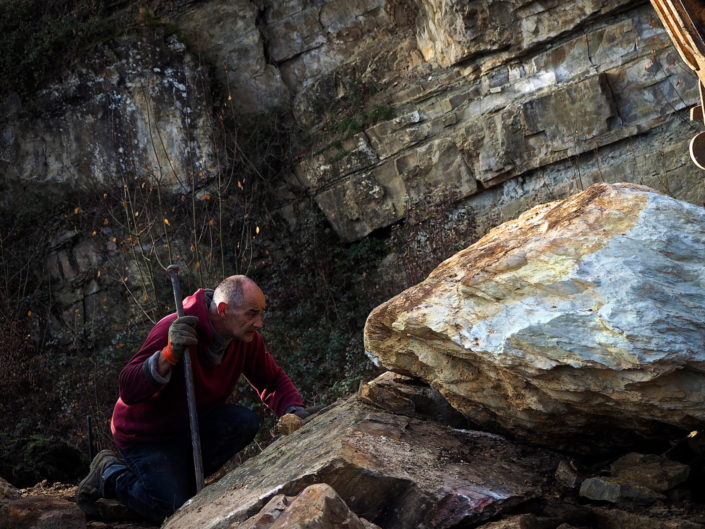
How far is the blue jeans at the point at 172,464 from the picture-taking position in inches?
A: 159

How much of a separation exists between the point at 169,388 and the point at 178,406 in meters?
0.13

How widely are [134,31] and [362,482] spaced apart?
8.76 metres

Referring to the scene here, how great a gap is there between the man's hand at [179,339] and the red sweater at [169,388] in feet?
0.51

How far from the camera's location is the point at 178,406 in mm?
4168

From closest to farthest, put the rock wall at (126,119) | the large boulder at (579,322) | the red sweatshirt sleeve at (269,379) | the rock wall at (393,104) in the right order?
the large boulder at (579,322)
the red sweatshirt sleeve at (269,379)
the rock wall at (393,104)
the rock wall at (126,119)

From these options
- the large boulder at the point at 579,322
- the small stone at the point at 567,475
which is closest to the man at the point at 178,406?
the large boulder at the point at 579,322

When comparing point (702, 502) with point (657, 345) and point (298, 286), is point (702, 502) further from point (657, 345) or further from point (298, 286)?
point (298, 286)

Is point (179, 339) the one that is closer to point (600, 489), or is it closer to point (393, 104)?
point (600, 489)

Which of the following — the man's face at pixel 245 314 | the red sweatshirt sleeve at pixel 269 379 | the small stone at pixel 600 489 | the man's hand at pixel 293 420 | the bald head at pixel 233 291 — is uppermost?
the bald head at pixel 233 291

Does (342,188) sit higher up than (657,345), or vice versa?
(342,188)

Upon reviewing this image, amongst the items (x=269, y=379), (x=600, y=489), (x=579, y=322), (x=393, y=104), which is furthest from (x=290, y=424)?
Answer: (x=393, y=104)

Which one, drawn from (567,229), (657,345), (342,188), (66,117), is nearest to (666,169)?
(342,188)

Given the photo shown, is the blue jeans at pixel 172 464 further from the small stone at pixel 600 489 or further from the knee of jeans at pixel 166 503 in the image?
the small stone at pixel 600 489

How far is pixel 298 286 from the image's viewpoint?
29.1ft
